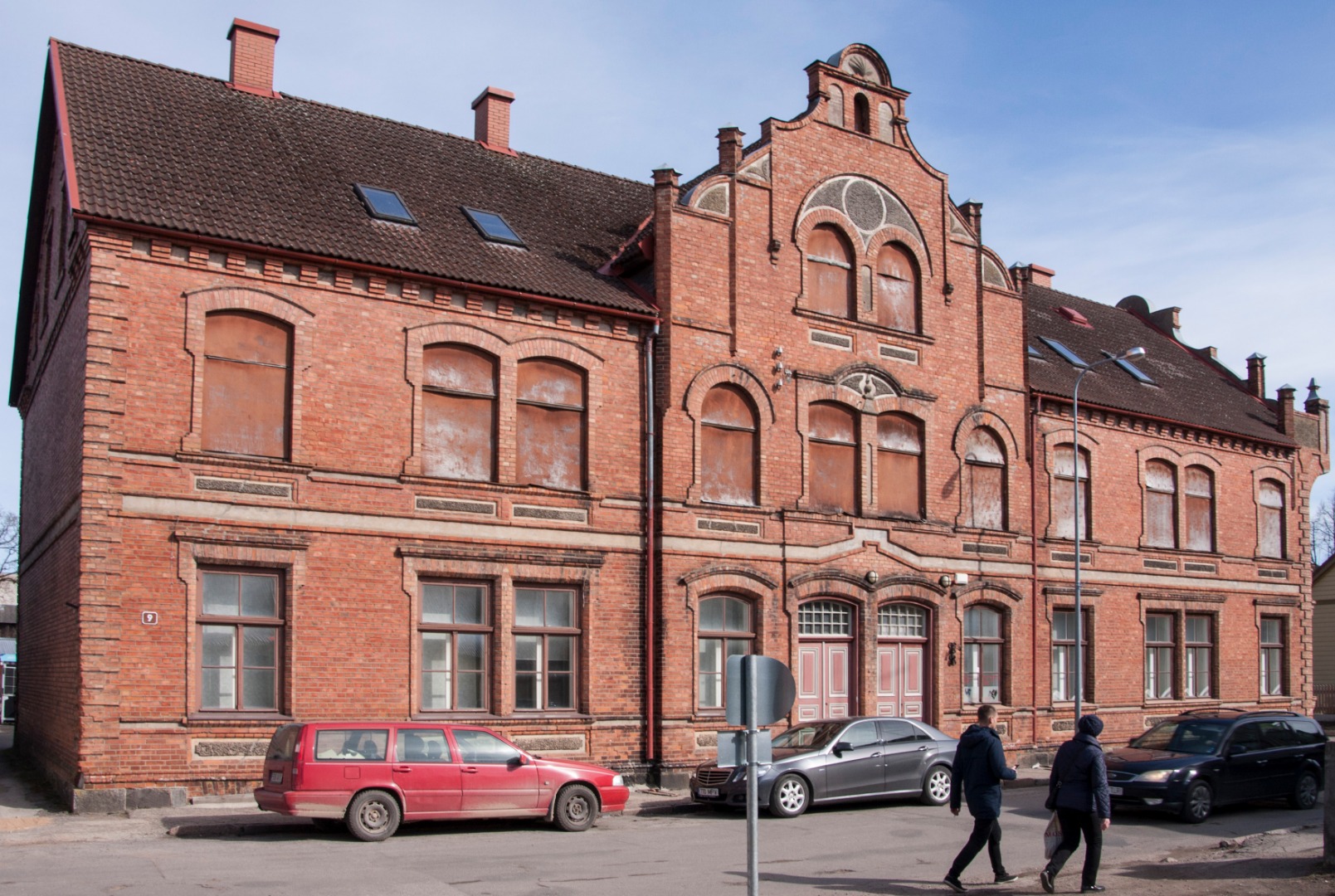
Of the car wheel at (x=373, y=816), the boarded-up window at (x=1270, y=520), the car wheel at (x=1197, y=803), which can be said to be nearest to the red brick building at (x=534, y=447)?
the boarded-up window at (x=1270, y=520)

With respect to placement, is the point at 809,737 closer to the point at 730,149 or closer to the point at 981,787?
the point at 981,787

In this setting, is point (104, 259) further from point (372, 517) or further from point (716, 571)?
point (716, 571)

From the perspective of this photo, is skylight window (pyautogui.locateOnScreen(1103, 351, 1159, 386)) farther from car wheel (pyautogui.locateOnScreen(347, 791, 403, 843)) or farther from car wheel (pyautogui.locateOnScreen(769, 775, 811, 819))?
car wheel (pyautogui.locateOnScreen(347, 791, 403, 843))

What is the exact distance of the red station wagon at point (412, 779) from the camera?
1544 centimetres

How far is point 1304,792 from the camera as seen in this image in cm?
2036

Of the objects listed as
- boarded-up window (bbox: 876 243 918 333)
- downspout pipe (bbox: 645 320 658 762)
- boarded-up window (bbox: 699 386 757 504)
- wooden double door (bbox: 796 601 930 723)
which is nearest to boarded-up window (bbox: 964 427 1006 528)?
wooden double door (bbox: 796 601 930 723)

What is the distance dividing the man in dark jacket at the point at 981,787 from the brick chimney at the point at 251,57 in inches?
685

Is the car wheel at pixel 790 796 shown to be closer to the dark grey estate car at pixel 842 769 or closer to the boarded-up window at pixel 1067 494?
the dark grey estate car at pixel 842 769

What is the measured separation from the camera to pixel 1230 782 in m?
19.3

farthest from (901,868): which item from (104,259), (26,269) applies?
(26,269)

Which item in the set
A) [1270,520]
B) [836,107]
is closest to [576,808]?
[836,107]

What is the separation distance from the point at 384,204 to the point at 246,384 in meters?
4.39

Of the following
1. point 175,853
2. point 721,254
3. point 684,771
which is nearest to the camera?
point 175,853

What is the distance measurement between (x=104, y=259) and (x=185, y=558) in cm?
408
